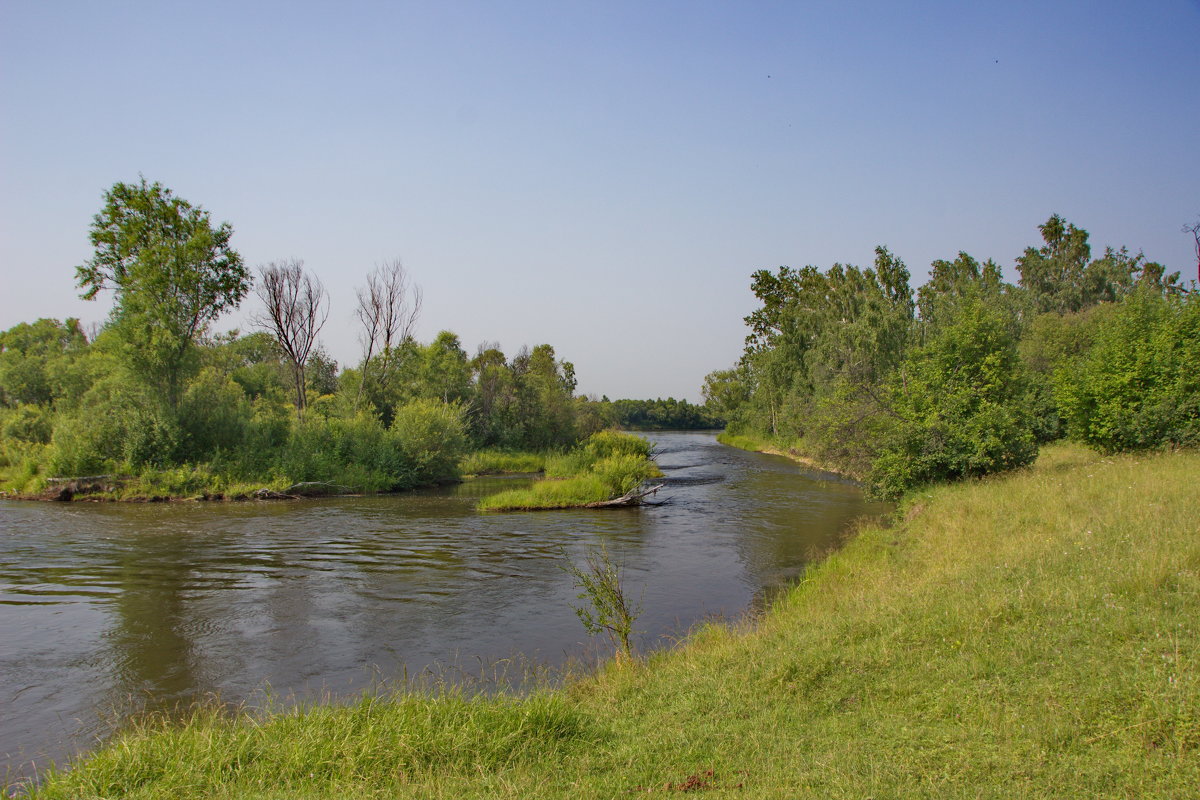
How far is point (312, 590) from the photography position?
17.0m

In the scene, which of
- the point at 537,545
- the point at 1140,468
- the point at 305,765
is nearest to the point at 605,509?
the point at 537,545

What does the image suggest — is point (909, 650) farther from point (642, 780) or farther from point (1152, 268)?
point (1152, 268)

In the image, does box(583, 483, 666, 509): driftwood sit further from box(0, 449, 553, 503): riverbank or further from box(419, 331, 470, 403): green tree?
box(419, 331, 470, 403): green tree

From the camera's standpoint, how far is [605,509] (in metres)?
31.0

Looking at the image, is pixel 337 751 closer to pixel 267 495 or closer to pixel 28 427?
pixel 267 495

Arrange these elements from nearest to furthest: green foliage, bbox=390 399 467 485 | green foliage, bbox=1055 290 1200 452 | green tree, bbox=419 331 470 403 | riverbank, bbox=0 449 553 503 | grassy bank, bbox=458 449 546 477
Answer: green foliage, bbox=1055 290 1200 452, riverbank, bbox=0 449 553 503, green foliage, bbox=390 399 467 485, grassy bank, bbox=458 449 546 477, green tree, bbox=419 331 470 403

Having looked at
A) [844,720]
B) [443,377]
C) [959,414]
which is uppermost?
[443,377]

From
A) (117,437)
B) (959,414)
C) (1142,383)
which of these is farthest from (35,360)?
(1142,383)

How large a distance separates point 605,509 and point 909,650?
23.2 metres

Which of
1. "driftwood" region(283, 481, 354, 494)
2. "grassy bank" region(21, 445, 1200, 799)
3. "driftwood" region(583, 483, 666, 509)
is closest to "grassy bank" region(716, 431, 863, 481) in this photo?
"driftwood" region(583, 483, 666, 509)

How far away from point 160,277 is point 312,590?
2680 cm

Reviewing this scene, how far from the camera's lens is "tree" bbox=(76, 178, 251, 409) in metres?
34.2

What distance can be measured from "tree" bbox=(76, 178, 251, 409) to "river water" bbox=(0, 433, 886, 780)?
8.06 metres

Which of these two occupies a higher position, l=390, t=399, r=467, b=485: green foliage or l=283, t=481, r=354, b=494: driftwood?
l=390, t=399, r=467, b=485: green foliage
